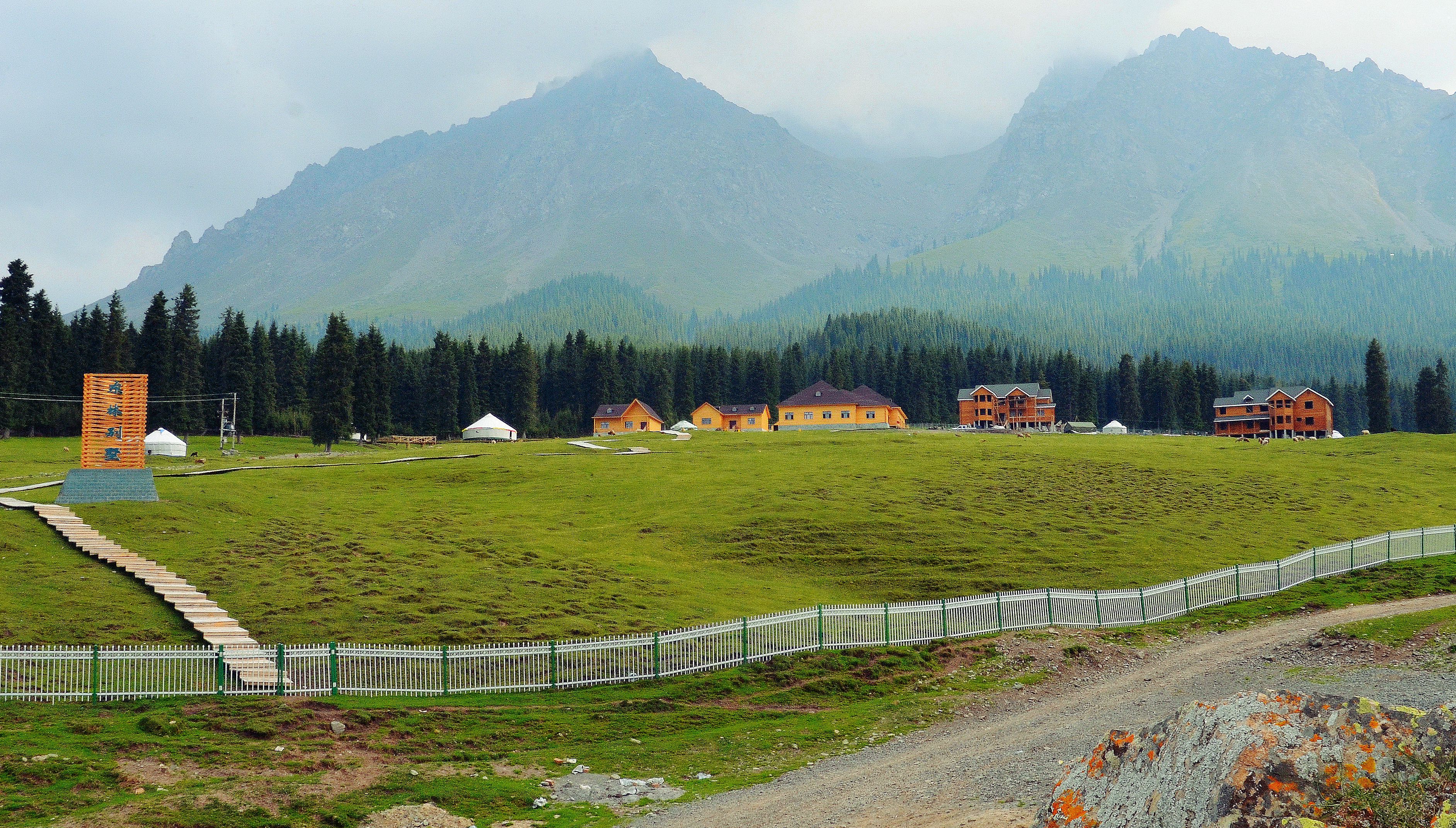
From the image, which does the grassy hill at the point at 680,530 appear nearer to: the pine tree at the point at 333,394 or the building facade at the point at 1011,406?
the pine tree at the point at 333,394

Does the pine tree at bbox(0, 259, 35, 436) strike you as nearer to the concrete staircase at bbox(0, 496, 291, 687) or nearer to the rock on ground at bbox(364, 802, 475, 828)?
the concrete staircase at bbox(0, 496, 291, 687)

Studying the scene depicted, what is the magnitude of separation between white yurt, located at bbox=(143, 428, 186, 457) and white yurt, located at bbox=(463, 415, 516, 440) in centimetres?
3378

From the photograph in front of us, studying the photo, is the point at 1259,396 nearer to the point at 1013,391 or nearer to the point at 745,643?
the point at 1013,391

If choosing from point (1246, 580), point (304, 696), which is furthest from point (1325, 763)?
point (1246, 580)

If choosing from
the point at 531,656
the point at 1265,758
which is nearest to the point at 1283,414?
the point at 531,656

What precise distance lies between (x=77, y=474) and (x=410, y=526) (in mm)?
16347

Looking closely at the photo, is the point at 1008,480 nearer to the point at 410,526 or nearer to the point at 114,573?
the point at 410,526

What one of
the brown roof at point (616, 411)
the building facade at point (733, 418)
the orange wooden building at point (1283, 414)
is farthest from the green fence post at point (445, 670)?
the orange wooden building at point (1283, 414)

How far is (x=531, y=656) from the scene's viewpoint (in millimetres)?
28781

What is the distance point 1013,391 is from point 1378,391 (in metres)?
49.8

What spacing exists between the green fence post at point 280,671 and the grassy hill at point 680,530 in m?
5.34

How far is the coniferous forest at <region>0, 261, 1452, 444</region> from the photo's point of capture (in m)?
110

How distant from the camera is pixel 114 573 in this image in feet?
124

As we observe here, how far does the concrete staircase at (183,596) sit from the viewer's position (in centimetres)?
2728
